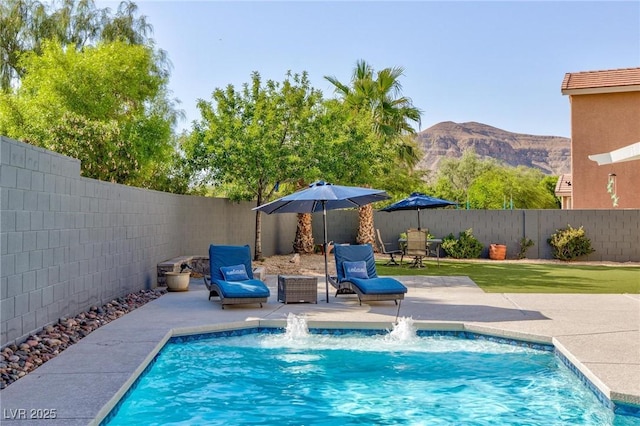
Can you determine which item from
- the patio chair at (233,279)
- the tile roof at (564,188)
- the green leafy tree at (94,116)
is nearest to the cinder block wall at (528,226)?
the green leafy tree at (94,116)

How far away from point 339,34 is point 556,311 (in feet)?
35.7

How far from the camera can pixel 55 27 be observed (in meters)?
25.9

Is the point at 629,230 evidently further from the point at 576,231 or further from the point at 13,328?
the point at 13,328

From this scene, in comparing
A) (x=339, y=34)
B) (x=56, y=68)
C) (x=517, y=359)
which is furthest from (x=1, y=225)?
(x=56, y=68)

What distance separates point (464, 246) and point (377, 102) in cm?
603

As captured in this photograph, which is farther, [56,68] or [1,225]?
[56,68]

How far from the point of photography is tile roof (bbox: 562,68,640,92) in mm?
21344

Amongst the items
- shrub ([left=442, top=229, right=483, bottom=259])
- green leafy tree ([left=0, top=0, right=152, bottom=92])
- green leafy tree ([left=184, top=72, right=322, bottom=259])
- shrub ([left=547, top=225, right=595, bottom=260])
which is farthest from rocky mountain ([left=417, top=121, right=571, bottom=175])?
green leafy tree ([left=184, top=72, right=322, bottom=259])

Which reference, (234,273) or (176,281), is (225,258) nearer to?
(234,273)

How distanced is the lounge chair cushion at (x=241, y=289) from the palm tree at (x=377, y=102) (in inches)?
458

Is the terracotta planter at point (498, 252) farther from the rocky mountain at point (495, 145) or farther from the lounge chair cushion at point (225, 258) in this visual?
the rocky mountain at point (495, 145)

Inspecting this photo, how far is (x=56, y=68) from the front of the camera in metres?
18.7

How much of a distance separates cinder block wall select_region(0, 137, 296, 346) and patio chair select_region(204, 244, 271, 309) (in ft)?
5.06

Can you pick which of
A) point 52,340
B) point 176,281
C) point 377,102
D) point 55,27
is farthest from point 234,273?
point 55,27
